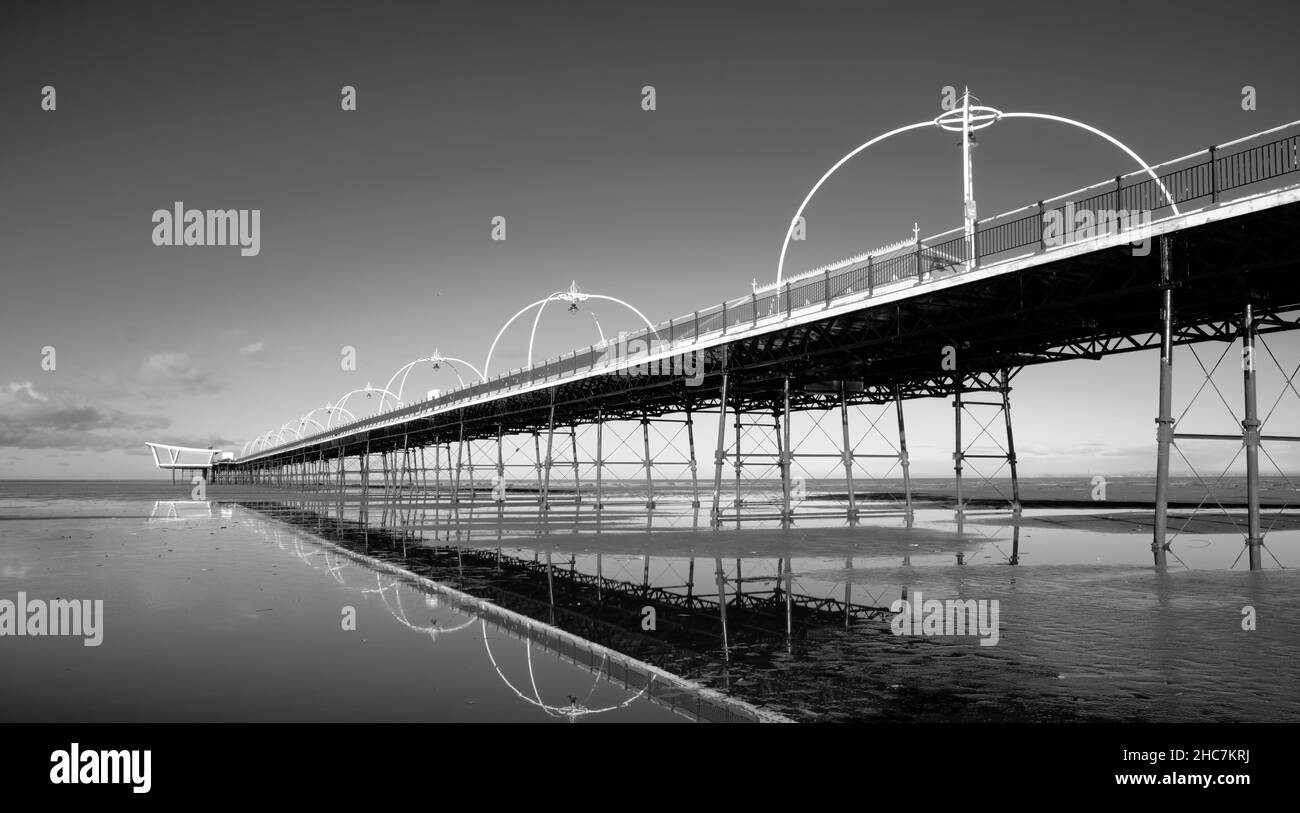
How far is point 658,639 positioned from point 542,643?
1.56 m

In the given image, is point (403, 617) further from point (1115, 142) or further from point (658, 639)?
point (1115, 142)

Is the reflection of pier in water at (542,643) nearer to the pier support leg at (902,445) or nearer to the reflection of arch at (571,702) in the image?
the reflection of arch at (571,702)

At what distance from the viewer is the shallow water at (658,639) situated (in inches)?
307

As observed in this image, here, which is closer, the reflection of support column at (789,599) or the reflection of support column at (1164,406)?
the reflection of support column at (789,599)

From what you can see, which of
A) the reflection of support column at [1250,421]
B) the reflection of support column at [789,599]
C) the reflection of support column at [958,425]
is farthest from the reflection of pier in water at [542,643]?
the reflection of support column at [958,425]

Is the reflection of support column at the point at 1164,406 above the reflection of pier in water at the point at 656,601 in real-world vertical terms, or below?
above

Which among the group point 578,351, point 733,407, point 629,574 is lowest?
point 629,574

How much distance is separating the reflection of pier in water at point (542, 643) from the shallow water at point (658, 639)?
50 millimetres

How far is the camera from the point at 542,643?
1102 centimetres

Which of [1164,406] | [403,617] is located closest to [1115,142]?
[1164,406]

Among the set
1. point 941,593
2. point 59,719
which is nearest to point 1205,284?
point 941,593
